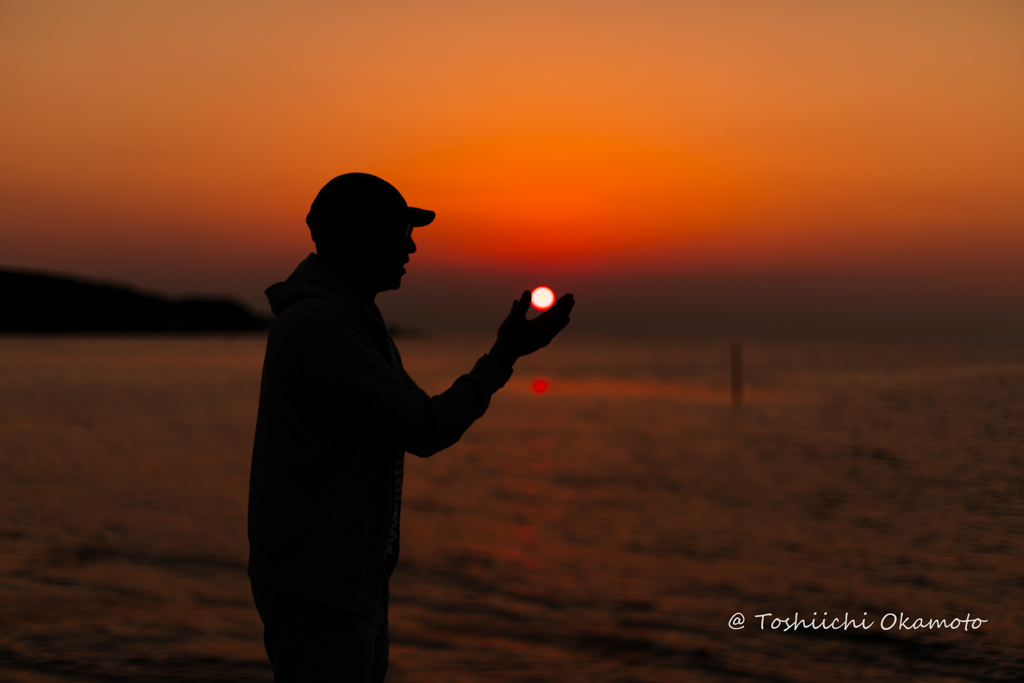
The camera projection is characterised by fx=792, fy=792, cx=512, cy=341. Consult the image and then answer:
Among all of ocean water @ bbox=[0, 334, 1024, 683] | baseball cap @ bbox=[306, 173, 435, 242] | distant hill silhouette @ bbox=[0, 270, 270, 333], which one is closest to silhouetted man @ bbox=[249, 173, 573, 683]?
Answer: baseball cap @ bbox=[306, 173, 435, 242]

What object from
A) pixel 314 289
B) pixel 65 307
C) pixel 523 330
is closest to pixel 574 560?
pixel 523 330

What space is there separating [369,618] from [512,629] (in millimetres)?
5690

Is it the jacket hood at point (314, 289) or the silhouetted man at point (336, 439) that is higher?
the jacket hood at point (314, 289)

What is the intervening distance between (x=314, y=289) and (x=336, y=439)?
44 centimetres

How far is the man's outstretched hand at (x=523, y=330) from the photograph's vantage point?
92.2 inches

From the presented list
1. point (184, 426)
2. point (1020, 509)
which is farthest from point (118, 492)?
point (1020, 509)

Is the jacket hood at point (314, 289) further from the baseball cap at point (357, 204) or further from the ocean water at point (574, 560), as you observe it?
the ocean water at point (574, 560)

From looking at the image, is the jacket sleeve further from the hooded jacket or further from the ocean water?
the ocean water

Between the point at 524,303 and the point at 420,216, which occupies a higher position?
the point at 420,216

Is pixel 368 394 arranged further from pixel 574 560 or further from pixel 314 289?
pixel 574 560

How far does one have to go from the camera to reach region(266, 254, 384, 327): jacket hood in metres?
2.31

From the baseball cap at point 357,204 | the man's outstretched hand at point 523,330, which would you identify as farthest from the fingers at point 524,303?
the baseball cap at point 357,204

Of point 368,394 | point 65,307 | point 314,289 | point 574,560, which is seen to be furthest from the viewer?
point 65,307

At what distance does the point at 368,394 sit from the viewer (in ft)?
6.98
